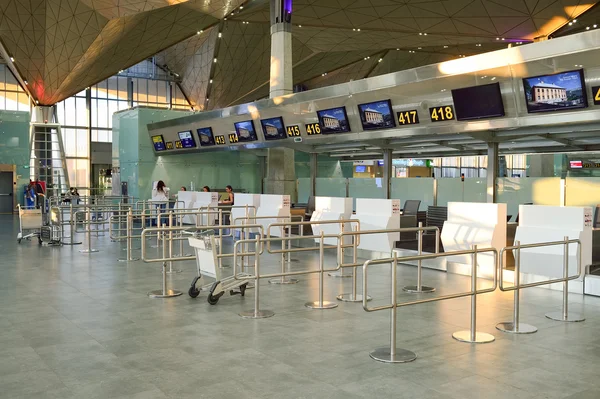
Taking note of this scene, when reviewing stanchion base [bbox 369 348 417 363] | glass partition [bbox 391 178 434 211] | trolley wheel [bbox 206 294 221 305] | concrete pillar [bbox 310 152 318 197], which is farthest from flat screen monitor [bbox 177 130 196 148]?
stanchion base [bbox 369 348 417 363]

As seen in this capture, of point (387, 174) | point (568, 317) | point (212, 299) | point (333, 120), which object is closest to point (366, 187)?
point (387, 174)

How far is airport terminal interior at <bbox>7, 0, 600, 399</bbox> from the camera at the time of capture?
18.1 feet

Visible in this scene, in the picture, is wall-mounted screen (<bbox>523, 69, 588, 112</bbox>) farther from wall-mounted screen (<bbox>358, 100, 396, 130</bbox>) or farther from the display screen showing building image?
the display screen showing building image

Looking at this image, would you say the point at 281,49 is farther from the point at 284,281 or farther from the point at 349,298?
the point at 349,298

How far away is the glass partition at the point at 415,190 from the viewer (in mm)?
18672

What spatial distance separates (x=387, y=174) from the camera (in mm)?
19078

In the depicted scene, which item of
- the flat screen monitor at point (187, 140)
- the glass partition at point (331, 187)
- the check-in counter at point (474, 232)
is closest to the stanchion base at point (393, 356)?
the check-in counter at point (474, 232)

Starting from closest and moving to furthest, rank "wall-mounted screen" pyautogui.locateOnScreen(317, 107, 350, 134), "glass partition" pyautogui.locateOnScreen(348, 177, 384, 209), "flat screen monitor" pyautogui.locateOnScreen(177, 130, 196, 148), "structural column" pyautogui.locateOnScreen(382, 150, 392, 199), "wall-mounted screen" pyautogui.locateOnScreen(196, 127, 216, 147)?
"wall-mounted screen" pyautogui.locateOnScreen(317, 107, 350, 134) → "structural column" pyautogui.locateOnScreen(382, 150, 392, 199) → "glass partition" pyautogui.locateOnScreen(348, 177, 384, 209) → "wall-mounted screen" pyautogui.locateOnScreen(196, 127, 216, 147) → "flat screen monitor" pyautogui.locateOnScreen(177, 130, 196, 148)

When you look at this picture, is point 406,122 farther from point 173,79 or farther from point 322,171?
point 173,79

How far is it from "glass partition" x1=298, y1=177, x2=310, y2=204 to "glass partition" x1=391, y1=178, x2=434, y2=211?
5342 millimetres

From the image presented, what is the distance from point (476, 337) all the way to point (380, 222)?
21.8 feet

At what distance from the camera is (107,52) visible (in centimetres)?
3262

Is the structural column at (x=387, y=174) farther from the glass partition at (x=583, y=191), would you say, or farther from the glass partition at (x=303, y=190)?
the glass partition at (x=583, y=191)

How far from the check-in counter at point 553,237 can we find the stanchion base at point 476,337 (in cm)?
324
